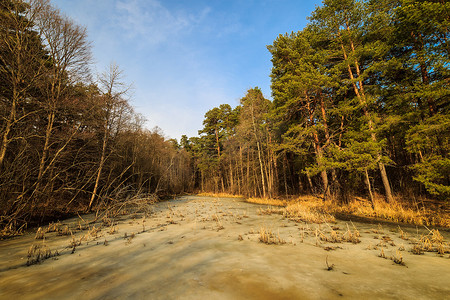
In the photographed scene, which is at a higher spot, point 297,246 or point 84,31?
point 84,31

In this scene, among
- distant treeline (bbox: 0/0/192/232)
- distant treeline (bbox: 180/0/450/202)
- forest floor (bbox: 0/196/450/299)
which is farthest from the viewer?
distant treeline (bbox: 180/0/450/202)

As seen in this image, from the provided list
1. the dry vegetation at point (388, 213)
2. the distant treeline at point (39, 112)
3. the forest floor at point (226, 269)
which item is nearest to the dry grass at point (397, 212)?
the dry vegetation at point (388, 213)

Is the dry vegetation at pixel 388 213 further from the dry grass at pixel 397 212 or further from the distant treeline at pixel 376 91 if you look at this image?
the distant treeline at pixel 376 91

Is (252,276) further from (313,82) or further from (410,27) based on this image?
(410,27)

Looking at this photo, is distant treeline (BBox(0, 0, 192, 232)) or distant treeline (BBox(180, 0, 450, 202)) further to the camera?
distant treeline (BBox(180, 0, 450, 202))

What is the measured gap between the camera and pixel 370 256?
13.4 ft

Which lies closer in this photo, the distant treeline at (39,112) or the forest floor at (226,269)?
the forest floor at (226,269)

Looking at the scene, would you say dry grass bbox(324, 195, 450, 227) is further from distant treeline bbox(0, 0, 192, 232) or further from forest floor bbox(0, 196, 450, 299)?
distant treeline bbox(0, 0, 192, 232)

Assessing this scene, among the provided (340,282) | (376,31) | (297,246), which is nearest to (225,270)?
(340,282)

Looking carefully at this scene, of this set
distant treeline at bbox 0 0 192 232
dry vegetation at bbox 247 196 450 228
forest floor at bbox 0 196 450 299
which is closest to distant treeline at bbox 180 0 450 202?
dry vegetation at bbox 247 196 450 228

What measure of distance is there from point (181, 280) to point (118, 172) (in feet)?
59.4

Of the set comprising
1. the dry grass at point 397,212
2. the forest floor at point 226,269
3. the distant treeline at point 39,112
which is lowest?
the dry grass at point 397,212

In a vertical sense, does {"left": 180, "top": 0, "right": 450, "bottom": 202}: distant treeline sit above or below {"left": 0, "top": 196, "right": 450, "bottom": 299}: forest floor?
above

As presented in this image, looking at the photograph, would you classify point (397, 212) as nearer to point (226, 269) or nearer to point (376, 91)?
point (376, 91)
